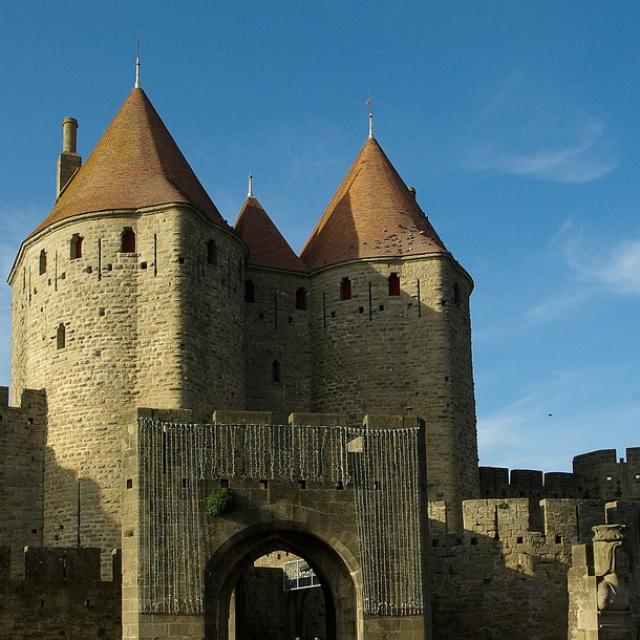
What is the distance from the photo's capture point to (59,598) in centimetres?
2948

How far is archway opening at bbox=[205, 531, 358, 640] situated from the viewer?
27.3m

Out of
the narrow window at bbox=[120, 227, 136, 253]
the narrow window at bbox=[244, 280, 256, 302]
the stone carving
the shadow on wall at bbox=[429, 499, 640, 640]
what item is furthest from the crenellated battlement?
the narrow window at bbox=[120, 227, 136, 253]

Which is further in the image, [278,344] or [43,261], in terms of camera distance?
[278,344]

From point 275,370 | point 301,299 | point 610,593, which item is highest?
point 301,299

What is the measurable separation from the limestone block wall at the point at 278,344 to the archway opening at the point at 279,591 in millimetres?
4949

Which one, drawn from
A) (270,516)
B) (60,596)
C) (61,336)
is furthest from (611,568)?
(61,336)

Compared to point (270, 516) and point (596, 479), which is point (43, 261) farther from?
point (596, 479)

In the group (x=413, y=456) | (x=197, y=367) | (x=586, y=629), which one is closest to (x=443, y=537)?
(x=413, y=456)

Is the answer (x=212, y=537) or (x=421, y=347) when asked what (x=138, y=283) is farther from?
(x=212, y=537)

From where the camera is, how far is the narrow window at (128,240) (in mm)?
37562

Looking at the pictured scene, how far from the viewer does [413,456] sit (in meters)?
28.2

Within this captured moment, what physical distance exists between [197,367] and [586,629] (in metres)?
16.0

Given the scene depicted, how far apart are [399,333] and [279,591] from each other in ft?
27.6

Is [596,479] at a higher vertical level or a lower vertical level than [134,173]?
lower
